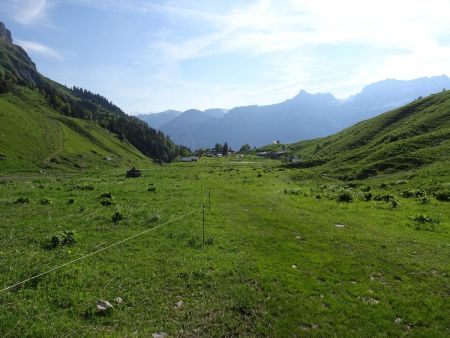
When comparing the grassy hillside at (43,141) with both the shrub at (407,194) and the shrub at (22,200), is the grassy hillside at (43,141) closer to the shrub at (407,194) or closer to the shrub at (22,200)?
the shrub at (22,200)

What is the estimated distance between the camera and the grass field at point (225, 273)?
1231 cm

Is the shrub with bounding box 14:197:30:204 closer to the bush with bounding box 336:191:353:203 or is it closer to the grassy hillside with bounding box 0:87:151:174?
the bush with bounding box 336:191:353:203

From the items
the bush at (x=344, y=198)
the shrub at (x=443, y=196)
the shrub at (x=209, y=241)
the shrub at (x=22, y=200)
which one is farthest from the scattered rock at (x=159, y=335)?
the shrub at (x=443, y=196)

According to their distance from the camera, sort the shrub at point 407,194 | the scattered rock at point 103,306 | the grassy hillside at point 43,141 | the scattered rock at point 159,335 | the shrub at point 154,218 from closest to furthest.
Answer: the scattered rock at point 159,335 < the scattered rock at point 103,306 < the shrub at point 154,218 < the shrub at point 407,194 < the grassy hillside at point 43,141

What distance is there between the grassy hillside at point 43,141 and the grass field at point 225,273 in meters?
83.5

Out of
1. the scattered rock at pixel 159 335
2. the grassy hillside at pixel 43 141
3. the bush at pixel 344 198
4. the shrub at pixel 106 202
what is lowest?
the scattered rock at pixel 159 335

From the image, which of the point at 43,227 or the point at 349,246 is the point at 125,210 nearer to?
the point at 43,227

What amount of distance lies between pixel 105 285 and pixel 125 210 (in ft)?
43.7

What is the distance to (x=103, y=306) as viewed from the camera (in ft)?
41.5

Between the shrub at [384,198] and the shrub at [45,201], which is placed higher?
the shrub at [45,201]

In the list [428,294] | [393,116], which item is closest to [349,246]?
[428,294]

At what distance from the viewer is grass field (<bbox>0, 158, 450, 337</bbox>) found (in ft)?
40.4

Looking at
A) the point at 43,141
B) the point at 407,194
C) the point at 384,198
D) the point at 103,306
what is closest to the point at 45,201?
the point at 103,306

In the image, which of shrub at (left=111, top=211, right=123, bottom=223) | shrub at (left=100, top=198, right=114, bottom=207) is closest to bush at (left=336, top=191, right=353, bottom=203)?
shrub at (left=111, top=211, right=123, bottom=223)
